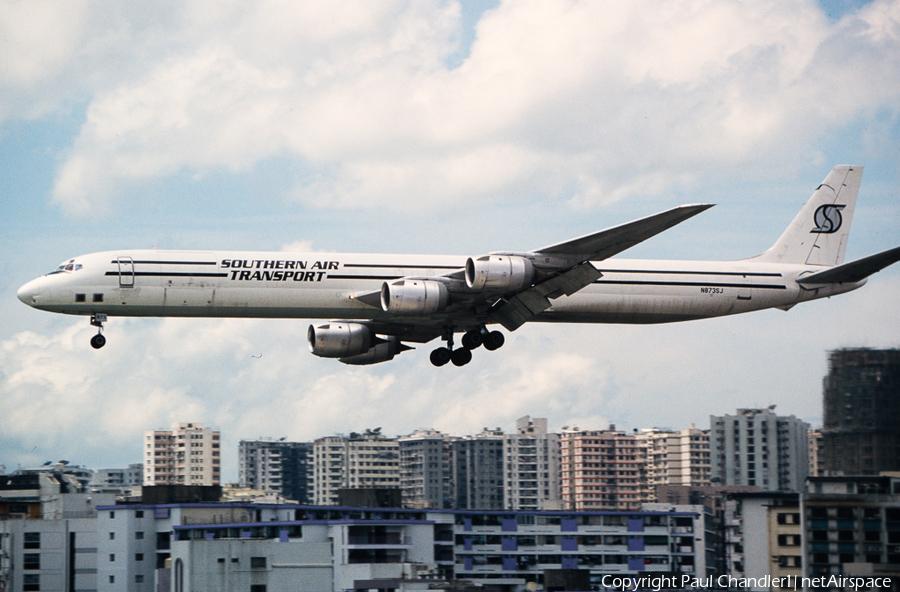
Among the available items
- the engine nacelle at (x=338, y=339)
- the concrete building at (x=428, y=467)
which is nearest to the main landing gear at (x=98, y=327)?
the engine nacelle at (x=338, y=339)

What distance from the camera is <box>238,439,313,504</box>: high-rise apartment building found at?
194m

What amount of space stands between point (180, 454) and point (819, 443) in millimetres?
157935

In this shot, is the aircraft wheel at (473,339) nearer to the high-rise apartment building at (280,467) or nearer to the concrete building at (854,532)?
the concrete building at (854,532)

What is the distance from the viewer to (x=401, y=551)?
62.2 meters

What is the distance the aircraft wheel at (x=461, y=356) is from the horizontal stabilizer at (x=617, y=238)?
24.4 feet

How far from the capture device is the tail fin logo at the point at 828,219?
176 ft

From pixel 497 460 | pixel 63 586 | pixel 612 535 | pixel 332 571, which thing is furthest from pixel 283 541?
pixel 497 460

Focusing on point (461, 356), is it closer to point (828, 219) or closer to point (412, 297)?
point (412, 297)

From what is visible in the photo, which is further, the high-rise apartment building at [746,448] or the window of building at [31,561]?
the high-rise apartment building at [746,448]

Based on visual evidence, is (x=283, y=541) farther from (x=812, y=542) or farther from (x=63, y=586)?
(x=812, y=542)

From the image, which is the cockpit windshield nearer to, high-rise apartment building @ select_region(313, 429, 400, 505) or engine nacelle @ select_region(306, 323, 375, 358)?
engine nacelle @ select_region(306, 323, 375, 358)

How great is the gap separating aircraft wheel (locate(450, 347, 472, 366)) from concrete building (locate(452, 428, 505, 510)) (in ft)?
385

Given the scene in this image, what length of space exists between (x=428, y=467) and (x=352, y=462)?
17364 millimetres

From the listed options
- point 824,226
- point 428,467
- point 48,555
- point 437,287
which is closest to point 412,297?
point 437,287
